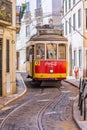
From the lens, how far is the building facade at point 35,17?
57.9m

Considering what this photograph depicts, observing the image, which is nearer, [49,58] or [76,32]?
[49,58]

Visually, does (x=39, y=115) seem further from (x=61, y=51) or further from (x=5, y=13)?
(x=61, y=51)

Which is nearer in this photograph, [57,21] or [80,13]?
[80,13]

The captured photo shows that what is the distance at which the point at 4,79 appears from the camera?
2316 cm

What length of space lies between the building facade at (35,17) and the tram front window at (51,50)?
88.4 feet

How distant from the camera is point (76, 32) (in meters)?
43.9

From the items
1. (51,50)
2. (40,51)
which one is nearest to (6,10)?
(40,51)

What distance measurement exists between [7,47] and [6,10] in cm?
200

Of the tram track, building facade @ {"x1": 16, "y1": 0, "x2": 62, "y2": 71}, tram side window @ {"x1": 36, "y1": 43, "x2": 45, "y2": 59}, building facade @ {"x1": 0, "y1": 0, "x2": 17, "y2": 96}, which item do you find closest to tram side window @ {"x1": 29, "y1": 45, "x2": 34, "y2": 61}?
tram side window @ {"x1": 36, "y1": 43, "x2": 45, "y2": 59}

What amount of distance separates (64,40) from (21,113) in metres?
13.4

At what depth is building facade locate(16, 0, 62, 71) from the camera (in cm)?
5794

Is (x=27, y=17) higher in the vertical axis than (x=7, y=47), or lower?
higher

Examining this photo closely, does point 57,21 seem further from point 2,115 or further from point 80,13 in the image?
point 2,115

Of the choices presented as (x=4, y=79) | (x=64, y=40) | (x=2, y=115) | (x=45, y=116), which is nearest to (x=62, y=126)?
(x=45, y=116)
